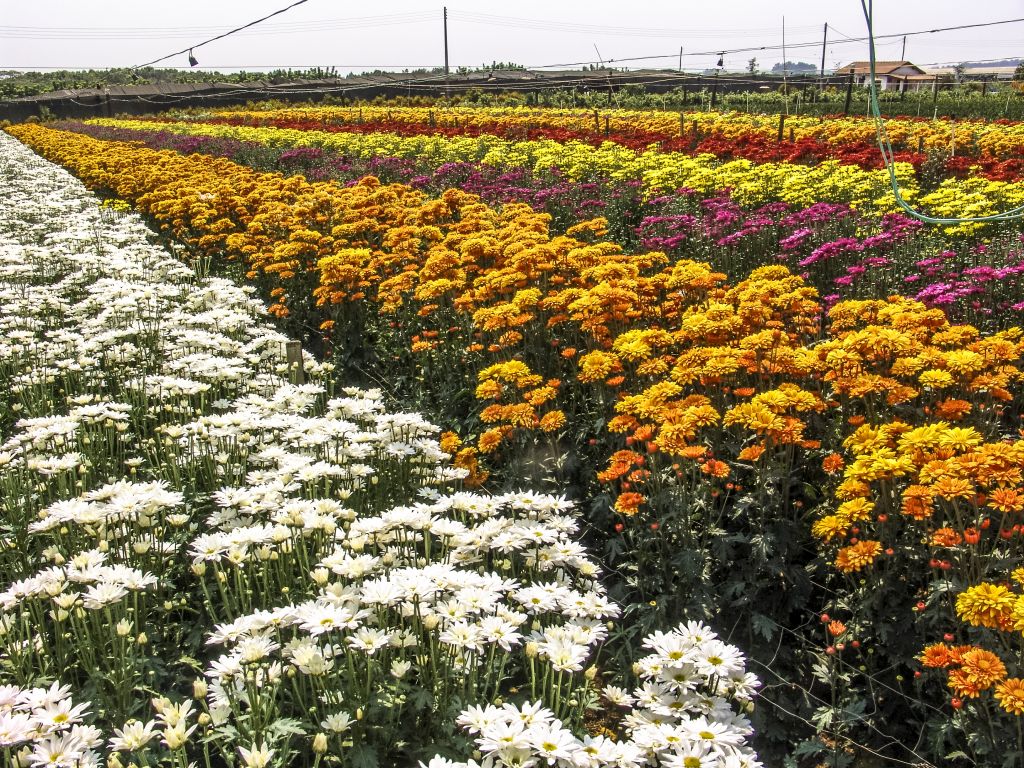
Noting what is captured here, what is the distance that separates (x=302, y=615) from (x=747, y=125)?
2048 cm

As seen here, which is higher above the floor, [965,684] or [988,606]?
[988,606]

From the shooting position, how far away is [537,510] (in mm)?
3207

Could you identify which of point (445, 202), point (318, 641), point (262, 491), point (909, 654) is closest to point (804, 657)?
point (909, 654)

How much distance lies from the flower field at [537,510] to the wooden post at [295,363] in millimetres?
96

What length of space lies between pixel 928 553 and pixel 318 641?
7.45 feet

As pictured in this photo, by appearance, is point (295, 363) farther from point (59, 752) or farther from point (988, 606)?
point (988, 606)

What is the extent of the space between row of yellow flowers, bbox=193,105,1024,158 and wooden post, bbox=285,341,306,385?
10.3 meters

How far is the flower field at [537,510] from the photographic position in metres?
2.41

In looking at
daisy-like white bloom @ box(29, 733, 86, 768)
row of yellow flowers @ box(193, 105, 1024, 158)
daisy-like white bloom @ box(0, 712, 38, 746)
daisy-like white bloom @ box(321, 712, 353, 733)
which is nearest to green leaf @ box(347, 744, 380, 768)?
daisy-like white bloom @ box(321, 712, 353, 733)

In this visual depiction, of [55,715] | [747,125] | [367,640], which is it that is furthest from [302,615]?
[747,125]

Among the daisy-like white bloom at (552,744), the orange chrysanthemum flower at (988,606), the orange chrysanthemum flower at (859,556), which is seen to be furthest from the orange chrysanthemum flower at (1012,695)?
the daisy-like white bloom at (552,744)

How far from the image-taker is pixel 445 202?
7.69 metres

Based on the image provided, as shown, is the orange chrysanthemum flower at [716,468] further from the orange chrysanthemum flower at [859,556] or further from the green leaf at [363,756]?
the green leaf at [363,756]

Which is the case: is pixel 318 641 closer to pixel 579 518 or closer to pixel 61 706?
pixel 61 706
